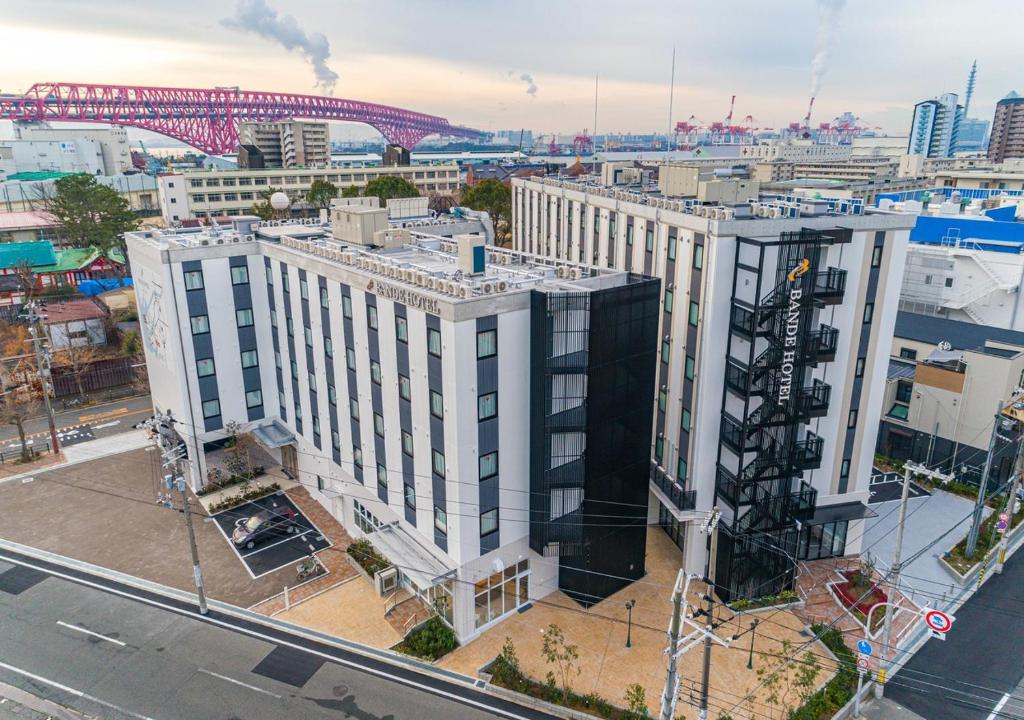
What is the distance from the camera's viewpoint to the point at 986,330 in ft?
202

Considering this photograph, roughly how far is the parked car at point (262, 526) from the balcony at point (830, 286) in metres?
38.2

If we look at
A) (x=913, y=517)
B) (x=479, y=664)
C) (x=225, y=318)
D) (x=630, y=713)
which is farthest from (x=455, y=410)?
(x=913, y=517)

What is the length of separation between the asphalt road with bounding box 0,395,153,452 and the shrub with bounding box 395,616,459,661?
141ft

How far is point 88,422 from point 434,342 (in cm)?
5052

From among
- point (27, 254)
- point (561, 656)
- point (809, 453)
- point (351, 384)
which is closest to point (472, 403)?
point (351, 384)

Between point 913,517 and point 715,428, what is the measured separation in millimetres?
20710

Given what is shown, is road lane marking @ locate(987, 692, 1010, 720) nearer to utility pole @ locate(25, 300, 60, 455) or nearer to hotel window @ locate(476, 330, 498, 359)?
hotel window @ locate(476, 330, 498, 359)

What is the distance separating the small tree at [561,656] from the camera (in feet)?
104

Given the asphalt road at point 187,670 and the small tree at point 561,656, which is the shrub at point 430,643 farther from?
the small tree at point 561,656

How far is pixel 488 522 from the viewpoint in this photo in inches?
1384

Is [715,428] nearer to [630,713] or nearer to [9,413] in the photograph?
[630,713]

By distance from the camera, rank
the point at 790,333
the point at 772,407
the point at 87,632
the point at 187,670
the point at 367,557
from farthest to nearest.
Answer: the point at 367,557
the point at 87,632
the point at 772,407
the point at 790,333
the point at 187,670

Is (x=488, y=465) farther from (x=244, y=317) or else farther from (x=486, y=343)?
(x=244, y=317)

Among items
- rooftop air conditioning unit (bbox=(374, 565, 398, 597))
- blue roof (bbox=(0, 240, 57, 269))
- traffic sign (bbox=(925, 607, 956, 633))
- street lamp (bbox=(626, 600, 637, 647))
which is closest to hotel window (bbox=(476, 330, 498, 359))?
street lamp (bbox=(626, 600, 637, 647))
